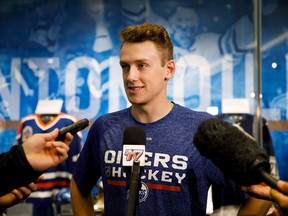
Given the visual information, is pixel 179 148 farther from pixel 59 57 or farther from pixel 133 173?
pixel 59 57

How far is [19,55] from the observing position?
3889 millimetres

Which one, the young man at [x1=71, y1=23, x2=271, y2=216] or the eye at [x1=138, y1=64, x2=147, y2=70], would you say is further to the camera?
the eye at [x1=138, y1=64, x2=147, y2=70]

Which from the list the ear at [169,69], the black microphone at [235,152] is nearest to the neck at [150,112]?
the ear at [169,69]

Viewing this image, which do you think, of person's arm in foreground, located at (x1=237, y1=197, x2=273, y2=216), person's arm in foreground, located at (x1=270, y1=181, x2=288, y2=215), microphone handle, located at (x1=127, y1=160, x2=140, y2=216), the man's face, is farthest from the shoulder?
person's arm in foreground, located at (x1=270, y1=181, x2=288, y2=215)

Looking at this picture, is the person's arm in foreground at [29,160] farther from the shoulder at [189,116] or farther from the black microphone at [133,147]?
the shoulder at [189,116]

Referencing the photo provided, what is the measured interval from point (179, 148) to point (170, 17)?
2.27 m

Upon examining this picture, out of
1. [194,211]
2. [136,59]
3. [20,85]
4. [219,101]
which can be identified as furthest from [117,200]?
[20,85]

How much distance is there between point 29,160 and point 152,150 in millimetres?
667

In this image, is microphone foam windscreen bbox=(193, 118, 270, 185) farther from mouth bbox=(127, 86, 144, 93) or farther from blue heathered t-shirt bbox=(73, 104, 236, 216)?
mouth bbox=(127, 86, 144, 93)

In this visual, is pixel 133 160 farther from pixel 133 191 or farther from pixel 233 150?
pixel 233 150

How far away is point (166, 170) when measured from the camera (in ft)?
5.67

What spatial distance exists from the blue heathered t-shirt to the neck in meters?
0.02

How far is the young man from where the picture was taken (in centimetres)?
172

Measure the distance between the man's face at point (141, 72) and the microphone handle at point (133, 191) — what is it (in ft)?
2.02
